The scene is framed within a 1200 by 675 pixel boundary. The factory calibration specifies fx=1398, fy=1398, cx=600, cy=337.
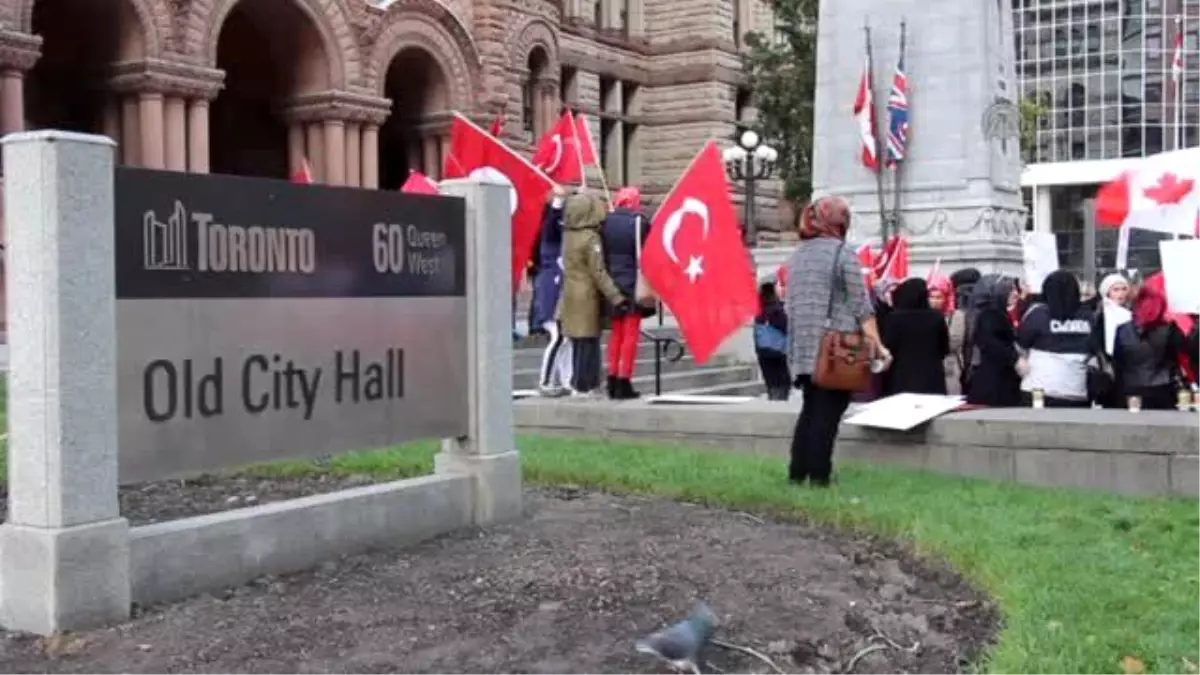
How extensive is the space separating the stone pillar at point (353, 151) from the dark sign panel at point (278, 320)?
28.7 metres

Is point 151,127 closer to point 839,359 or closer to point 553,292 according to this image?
point 553,292

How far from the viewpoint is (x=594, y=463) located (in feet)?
28.6

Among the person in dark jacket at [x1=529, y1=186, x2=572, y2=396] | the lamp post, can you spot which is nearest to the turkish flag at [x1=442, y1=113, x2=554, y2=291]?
the person in dark jacket at [x1=529, y1=186, x2=572, y2=396]

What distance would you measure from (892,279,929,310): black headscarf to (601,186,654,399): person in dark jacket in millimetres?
1977

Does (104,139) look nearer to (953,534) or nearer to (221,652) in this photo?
(221,652)

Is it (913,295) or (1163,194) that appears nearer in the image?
(913,295)

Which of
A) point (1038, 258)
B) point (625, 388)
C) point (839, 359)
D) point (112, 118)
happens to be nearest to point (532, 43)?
point (112, 118)

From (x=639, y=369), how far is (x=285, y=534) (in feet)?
38.7

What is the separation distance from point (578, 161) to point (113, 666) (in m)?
10.1

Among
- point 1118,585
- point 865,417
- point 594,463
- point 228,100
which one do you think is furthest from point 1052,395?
point 228,100

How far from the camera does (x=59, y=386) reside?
4828mm

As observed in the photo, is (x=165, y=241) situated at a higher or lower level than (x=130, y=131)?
lower

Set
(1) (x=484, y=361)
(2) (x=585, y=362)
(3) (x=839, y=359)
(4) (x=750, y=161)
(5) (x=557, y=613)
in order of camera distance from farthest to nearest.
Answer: (4) (x=750, y=161), (2) (x=585, y=362), (3) (x=839, y=359), (1) (x=484, y=361), (5) (x=557, y=613)

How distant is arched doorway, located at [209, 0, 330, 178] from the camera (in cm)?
3375
